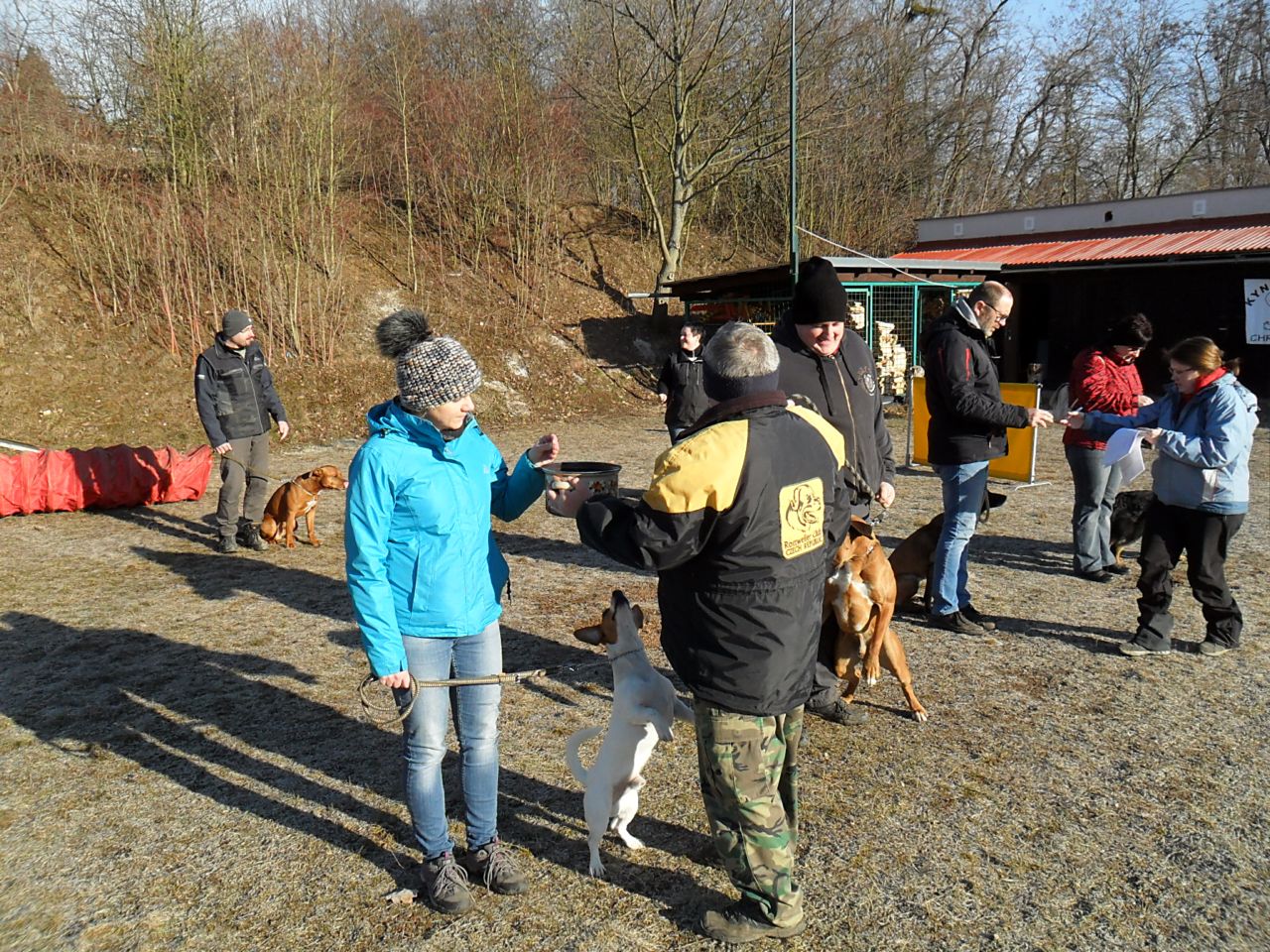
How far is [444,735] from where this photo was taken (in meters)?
2.76

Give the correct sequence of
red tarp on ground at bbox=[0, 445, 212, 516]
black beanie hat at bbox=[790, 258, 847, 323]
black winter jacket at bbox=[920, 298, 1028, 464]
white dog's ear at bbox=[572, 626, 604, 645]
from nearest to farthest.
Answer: white dog's ear at bbox=[572, 626, 604, 645], black beanie hat at bbox=[790, 258, 847, 323], black winter jacket at bbox=[920, 298, 1028, 464], red tarp on ground at bbox=[0, 445, 212, 516]

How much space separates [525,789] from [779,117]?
19961mm

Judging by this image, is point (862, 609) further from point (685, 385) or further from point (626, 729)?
point (685, 385)

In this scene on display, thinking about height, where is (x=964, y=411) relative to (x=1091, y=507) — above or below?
above

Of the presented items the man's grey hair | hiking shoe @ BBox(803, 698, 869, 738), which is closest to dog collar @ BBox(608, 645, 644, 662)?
the man's grey hair

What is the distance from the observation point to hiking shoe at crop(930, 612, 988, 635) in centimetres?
520

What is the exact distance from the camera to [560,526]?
8.13 meters

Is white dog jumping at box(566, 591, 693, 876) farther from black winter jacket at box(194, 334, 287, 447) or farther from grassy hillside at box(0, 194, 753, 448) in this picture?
grassy hillside at box(0, 194, 753, 448)

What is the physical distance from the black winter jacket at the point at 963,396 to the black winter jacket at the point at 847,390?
37.0 inches

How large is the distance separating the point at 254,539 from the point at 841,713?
5.18 m

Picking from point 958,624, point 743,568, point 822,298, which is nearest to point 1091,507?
point 958,624

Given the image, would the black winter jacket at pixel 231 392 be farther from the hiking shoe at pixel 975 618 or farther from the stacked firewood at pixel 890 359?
the stacked firewood at pixel 890 359

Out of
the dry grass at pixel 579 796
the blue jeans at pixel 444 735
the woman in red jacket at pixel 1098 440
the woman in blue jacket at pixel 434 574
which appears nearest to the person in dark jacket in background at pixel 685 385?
the dry grass at pixel 579 796

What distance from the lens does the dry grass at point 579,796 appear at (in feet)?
9.21
